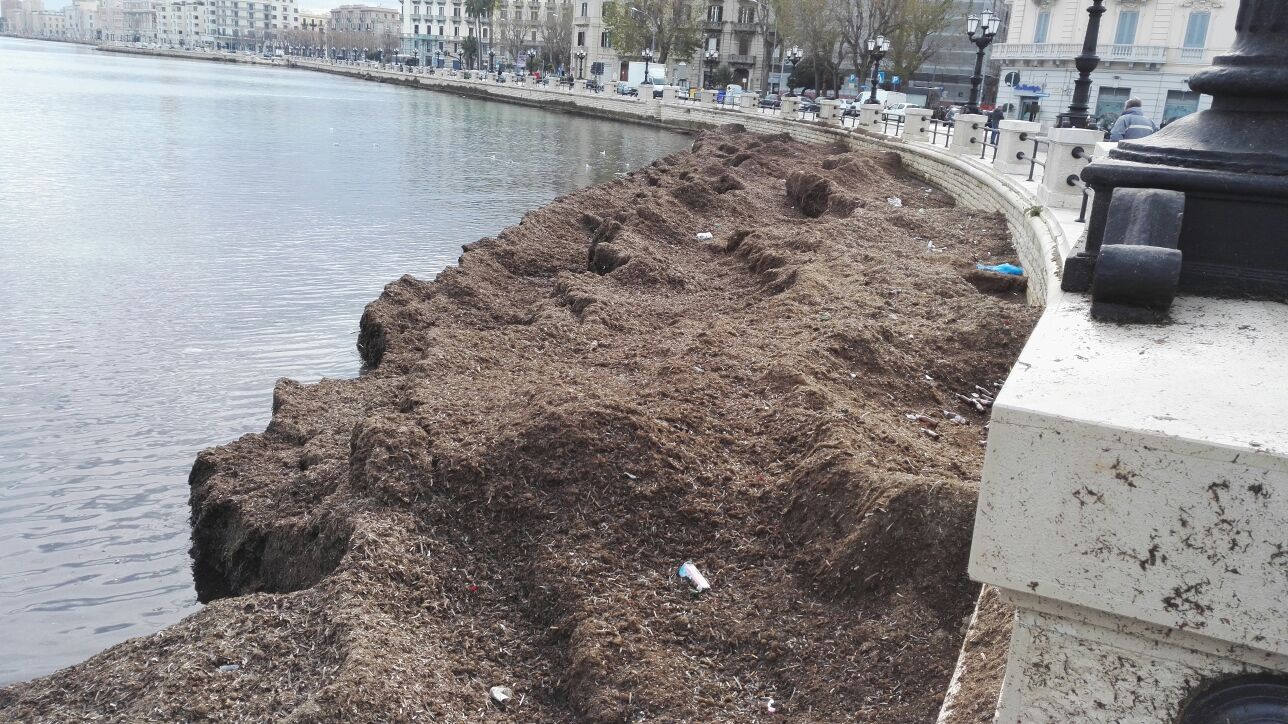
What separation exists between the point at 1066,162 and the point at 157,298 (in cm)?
1209

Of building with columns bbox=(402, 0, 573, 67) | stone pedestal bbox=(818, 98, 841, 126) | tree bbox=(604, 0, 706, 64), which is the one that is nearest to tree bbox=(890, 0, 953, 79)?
stone pedestal bbox=(818, 98, 841, 126)

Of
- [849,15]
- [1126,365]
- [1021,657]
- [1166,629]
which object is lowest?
[1021,657]

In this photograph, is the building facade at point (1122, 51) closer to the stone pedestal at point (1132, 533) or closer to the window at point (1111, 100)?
the window at point (1111, 100)

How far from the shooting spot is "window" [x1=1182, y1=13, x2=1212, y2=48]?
4619 centimetres

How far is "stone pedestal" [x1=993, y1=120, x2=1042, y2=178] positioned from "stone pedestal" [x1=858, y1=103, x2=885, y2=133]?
618 inches

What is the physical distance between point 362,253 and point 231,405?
329 inches

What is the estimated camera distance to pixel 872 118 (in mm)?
34188

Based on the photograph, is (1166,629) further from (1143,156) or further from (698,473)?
(698,473)

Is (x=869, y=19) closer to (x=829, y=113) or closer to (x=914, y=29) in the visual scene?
(x=914, y=29)

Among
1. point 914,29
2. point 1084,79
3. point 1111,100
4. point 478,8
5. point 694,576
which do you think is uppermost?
point 478,8

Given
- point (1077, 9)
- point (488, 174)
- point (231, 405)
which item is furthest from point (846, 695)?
point (1077, 9)

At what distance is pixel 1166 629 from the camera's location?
206 centimetres

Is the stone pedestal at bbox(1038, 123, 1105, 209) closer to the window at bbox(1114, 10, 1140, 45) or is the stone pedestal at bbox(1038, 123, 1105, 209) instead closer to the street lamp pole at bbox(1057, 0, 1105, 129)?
the street lamp pole at bbox(1057, 0, 1105, 129)

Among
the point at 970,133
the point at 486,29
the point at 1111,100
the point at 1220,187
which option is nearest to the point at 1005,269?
the point at 1220,187
